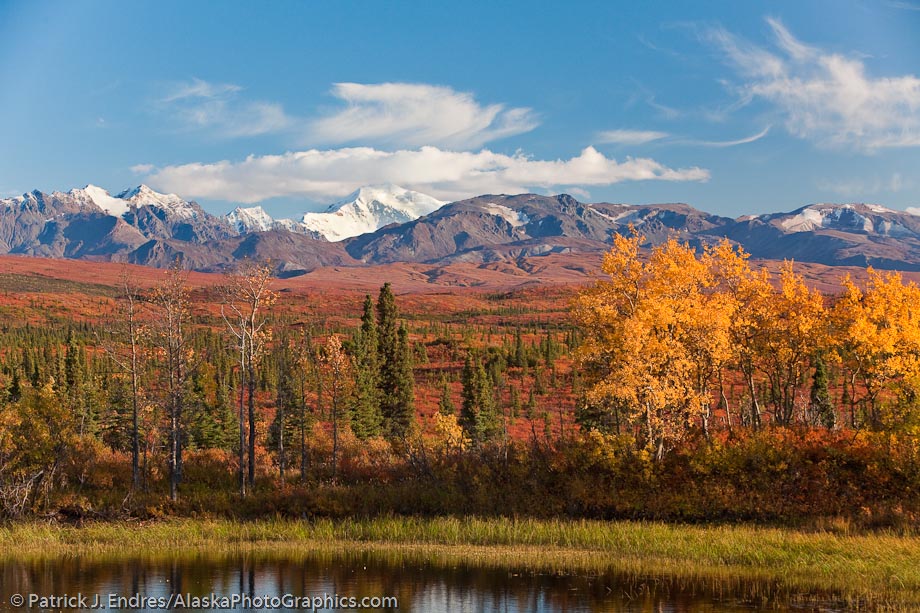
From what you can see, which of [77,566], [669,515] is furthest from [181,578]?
[669,515]

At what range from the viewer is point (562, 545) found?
32.8 m

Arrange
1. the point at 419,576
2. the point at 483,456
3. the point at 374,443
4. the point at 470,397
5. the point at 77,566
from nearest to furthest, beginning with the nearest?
the point at 419,576, the point at 77,566, the point at 483,456, the point at 374,443, the point at 470,397

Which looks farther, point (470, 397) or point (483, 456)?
point (470, 397)

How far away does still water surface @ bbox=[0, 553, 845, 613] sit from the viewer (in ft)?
80.8


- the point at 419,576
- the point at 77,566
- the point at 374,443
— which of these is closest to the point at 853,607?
the point at 419,576

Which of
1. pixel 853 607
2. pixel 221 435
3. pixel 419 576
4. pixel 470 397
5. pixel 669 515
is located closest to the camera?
pixel 853 607

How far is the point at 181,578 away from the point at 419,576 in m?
8.00

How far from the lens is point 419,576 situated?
28.6 m

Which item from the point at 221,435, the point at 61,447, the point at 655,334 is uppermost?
the point at 655,334

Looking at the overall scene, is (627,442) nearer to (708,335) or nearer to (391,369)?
(708,335)

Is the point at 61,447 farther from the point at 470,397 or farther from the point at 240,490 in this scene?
the point at 470,397

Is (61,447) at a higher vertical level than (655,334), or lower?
lower

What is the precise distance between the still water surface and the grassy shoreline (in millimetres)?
1026

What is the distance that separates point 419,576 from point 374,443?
38801 millimetres
